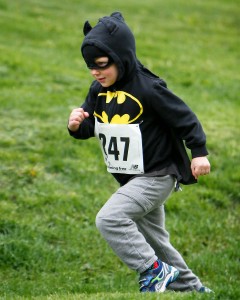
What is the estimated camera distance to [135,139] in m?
4.45

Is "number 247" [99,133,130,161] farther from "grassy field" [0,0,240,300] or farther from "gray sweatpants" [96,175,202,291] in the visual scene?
"grassy field" [0,0,240,300]

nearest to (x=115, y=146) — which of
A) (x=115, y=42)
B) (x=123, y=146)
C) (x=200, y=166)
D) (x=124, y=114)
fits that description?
(x=123, y=146)

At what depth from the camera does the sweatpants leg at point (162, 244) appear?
4.80 meters

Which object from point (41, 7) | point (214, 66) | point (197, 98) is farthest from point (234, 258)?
point (41, 7)

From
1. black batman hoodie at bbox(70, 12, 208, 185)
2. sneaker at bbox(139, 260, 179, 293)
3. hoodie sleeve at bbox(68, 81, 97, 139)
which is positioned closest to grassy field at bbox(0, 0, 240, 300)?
sneaker at bbox(139, 260, 179, 293)

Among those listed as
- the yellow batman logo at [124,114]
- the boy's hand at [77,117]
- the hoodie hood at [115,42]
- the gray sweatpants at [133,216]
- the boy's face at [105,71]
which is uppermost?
the hoodie hood at [115,42]

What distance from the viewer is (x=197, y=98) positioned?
11.5m

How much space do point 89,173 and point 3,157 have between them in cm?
99

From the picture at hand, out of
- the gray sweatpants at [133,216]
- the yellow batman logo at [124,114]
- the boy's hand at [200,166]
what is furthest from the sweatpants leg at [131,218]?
the yellow batman logo at [124,114]

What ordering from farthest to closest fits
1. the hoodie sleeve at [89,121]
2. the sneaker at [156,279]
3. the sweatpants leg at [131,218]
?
the hoodie sleeve at [89,121] → the sneaker at [156,279] → the sweatpants leg at [131,218]

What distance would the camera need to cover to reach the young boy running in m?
4.33

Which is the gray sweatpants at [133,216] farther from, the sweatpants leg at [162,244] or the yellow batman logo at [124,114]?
the yellow batman logo at [124,114]

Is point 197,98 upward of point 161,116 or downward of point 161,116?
downward

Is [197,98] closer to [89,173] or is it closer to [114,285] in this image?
[89,173]
